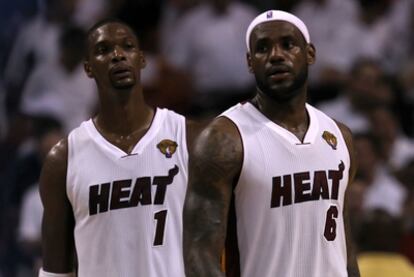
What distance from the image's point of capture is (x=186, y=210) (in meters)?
5.91

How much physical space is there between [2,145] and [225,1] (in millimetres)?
2415

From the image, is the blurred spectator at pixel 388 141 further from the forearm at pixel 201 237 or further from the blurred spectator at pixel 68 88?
the forearm at pixel 201 237

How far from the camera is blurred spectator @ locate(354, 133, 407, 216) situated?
33.8 feet

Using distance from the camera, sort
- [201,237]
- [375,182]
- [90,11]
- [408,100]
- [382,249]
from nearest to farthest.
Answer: [201,237]
[382,249]
[375,182]
[408,100]
[90,11]

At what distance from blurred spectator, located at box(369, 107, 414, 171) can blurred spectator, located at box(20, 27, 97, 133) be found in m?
2.47

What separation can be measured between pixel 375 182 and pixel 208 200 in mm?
4769

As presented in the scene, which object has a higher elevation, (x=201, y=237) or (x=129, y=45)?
(x=129, y=45)

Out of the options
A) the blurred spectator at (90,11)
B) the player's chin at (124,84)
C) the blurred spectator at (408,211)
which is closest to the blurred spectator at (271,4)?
the blurred spectator at (90,11)

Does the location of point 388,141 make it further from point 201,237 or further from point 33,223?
point 201,237

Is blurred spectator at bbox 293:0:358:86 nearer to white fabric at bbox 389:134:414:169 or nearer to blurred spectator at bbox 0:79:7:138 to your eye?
white fabric at bbox 389:134:414:169

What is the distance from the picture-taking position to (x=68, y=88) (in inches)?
470

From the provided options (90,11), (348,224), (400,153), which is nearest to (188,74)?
(90,11)

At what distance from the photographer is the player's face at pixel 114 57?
22.6 feet

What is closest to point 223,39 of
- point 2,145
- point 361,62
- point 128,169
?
point 361,62
